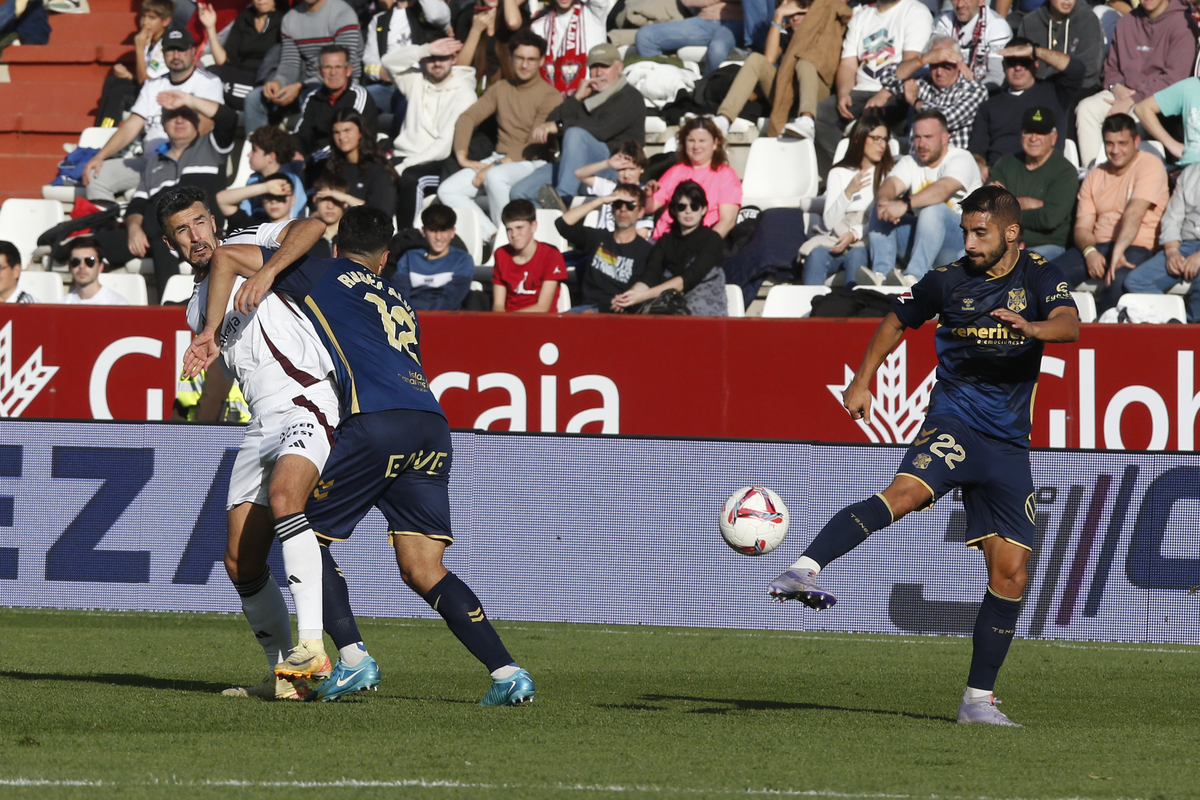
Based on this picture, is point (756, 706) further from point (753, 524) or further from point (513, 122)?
point (513, 122)

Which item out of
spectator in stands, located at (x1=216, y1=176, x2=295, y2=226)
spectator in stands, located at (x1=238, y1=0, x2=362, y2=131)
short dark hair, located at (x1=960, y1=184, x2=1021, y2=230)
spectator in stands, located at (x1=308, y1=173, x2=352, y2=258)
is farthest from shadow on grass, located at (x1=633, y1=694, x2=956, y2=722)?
spectator in stands, located at (x1=238, y1=0, x2=362, y2=131)

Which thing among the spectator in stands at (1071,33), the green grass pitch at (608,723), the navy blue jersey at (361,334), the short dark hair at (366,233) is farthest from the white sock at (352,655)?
the spectator in stands at (1071,33)

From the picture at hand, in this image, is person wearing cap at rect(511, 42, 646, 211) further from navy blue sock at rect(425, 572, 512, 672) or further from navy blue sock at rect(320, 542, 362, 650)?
navy blue sock at rect(425, 572, 512, 672)

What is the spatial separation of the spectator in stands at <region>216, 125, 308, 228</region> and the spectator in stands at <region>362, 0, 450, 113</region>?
1.85 meters

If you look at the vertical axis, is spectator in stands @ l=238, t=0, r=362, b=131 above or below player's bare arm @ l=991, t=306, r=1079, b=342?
above

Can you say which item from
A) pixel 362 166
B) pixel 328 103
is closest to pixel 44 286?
pixel 362 166

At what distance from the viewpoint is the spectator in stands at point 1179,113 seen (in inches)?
549

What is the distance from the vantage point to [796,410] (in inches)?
498

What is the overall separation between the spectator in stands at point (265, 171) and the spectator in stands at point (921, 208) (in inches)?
212

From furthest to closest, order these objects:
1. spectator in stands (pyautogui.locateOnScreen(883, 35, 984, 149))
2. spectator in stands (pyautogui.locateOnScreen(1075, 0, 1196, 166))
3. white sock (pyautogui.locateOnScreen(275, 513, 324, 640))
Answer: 1. spectator in stands (pyautogui.locateOnScreen(1075, 0, 1196, 166))
2. spectator in stands (pyautogui.locateOnScreen(883, 35, 984, 149))
3. white sock (pyautogui.locateOnScreen(275, 513, 324, 640))

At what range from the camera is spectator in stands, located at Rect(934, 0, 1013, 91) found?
14.7 meters

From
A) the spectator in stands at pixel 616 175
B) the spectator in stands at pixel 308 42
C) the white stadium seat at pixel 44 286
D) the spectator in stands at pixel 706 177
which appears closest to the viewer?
the spectator in stands at pixel 706 177

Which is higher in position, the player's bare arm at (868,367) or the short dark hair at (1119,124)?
the short dark hair at (1119,124)

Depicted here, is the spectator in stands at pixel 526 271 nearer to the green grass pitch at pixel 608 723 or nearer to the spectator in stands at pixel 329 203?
the spectator in stands at pixel 329 203
